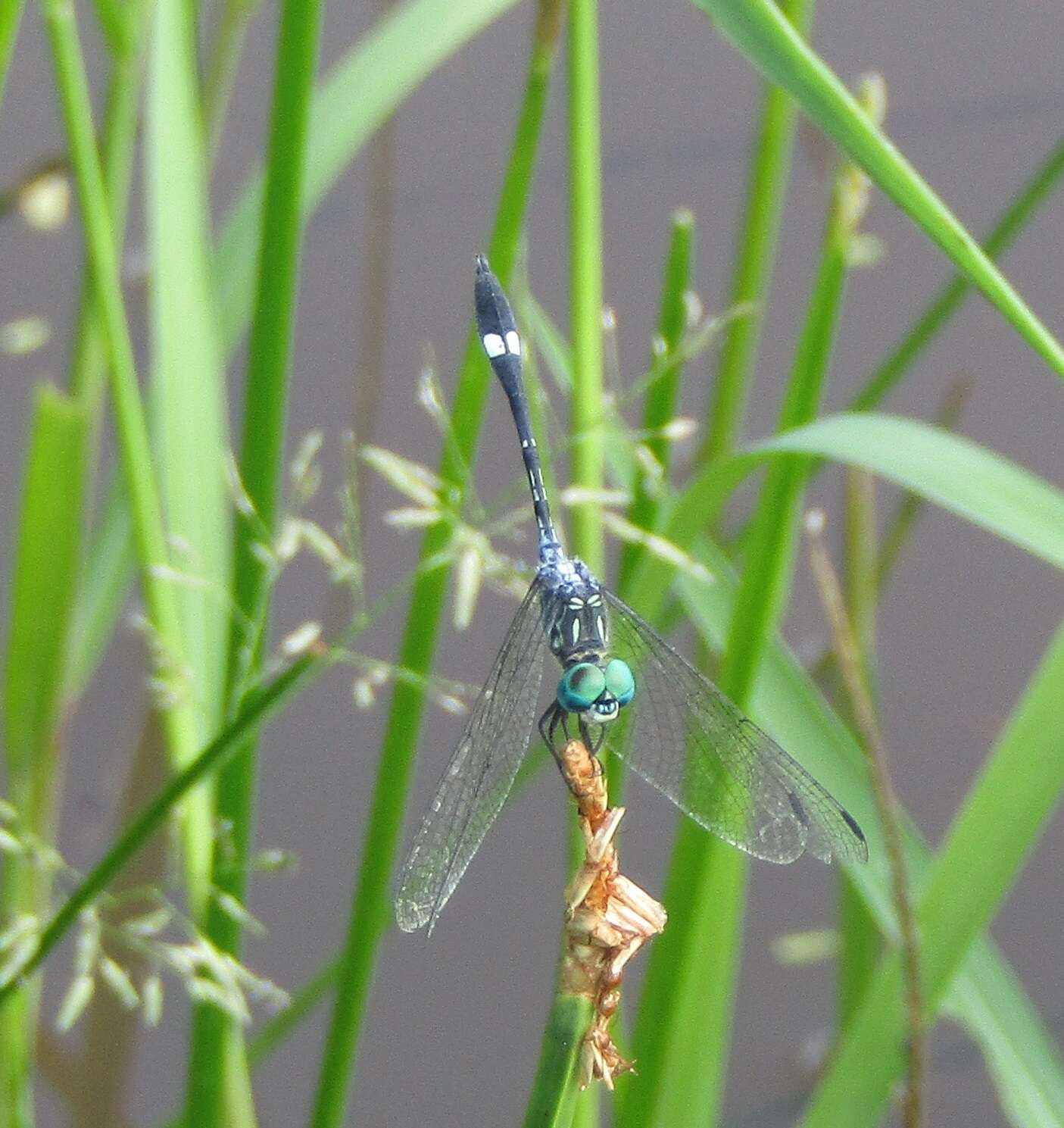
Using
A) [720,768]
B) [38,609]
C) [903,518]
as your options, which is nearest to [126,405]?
[38,609]

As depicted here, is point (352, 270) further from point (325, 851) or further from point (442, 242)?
point (325, 851)

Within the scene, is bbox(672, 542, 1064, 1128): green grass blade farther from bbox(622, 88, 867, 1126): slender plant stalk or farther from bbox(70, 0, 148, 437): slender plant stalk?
bbox(70, 0, 148, 437): slender plant stalk

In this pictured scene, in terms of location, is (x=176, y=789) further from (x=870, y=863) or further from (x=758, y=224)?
(x=758, y=224)

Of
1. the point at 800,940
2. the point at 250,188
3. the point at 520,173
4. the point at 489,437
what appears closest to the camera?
the point at 520,173

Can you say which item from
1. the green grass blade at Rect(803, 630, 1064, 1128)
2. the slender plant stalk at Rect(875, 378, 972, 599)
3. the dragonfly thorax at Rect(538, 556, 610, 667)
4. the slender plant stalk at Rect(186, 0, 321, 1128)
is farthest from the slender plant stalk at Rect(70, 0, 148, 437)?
the slender plant stalk at Rect(875, 378, 972, 599)

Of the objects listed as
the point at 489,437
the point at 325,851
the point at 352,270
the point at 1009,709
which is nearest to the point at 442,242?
the point at 352,270

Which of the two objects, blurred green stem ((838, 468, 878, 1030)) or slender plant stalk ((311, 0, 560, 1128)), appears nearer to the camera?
slender plant stalk ((311, 0, 560, 1128))

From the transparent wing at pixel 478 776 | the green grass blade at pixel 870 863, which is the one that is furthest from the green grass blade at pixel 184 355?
the green grass blade at pixel 870 863
